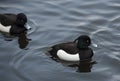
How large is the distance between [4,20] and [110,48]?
395cm

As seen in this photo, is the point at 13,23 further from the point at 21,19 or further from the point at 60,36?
the point at 60,36

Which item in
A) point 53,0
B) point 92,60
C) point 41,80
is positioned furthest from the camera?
point 53,0

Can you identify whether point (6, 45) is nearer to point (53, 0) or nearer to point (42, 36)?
point (42, 36)

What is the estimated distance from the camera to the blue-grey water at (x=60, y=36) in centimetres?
1329

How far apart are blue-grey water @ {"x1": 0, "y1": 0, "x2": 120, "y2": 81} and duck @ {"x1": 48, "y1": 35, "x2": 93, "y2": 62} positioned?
0.26 metres

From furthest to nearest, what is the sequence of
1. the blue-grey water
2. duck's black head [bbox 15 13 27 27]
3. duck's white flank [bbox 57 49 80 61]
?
duck's black head [bbox 15 13 27 27] → duck's white flank [bbox 57 49 80 61] → the blue-grey water

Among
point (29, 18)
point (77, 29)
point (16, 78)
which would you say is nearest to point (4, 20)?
point (29, 18)

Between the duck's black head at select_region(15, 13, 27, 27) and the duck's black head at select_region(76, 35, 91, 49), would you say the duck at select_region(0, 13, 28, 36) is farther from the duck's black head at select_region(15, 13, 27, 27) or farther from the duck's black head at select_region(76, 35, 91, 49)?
the duck's black head at select_region(76, 35, 91, 49)

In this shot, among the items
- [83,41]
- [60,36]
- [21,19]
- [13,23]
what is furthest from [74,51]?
[13,23]

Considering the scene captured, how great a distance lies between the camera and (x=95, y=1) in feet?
60.1

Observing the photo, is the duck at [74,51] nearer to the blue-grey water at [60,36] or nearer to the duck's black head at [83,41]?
the duck's black head at [83,41]

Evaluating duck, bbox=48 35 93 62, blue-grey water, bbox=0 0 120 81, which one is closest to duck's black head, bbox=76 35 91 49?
duck, bbox=48 35 93 62

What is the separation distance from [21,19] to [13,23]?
1.42 ft

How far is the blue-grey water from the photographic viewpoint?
1329cm
